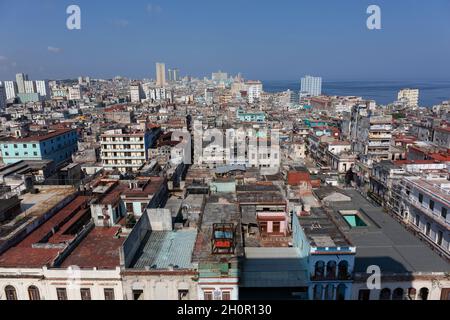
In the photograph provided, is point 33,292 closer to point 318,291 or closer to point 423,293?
point 318,291

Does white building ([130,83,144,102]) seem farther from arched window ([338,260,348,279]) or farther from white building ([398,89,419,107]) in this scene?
arched window ([338,260,348,279])

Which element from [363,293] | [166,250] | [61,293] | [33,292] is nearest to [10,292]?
[33,292]

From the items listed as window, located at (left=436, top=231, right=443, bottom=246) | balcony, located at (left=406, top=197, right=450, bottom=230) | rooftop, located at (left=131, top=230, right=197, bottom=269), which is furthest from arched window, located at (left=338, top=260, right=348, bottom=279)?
window, located at (left=436, top=231, right=443, bottom=246)

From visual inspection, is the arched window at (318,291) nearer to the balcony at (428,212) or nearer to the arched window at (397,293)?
the arched window at (397,293)

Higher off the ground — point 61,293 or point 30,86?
point 30,86

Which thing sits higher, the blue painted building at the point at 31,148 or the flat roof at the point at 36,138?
the flat roof at the point at 36,138

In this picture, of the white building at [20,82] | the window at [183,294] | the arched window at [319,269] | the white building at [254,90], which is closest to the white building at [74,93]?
the white building at [20,82]
